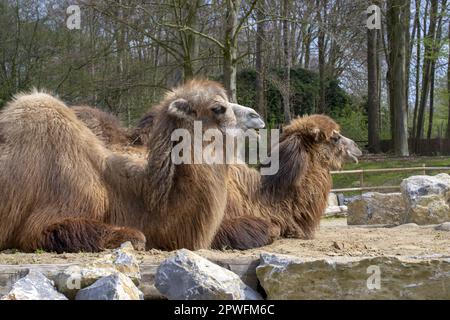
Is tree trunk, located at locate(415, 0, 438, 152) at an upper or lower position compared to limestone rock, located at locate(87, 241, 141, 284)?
upper

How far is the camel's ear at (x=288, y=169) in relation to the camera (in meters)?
7.28

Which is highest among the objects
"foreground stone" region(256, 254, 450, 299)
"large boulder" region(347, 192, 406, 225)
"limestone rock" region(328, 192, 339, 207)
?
"foreground stone" region(256, 254, 450, 299)

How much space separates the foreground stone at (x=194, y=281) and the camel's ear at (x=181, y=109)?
1787mm

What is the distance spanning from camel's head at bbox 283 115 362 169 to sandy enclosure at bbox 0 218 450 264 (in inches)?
37.4

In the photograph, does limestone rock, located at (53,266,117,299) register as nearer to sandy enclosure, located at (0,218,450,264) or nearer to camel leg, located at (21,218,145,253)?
sandy enclosure, located at (0,218,450,264)

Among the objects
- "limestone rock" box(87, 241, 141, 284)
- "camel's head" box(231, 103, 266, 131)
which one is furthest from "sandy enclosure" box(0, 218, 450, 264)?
"camel's head" box(231, 103, 266, 131)

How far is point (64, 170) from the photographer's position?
536 centimetres

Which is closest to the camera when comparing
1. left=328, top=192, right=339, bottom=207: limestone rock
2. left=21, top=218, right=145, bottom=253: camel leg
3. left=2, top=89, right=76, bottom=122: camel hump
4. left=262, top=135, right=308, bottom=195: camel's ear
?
left=21, top=218, right=145, bottom=253: camel leg

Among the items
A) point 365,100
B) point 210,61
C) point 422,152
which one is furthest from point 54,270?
point 365,100

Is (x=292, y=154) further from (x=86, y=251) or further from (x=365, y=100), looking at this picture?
(x=365, y=100)

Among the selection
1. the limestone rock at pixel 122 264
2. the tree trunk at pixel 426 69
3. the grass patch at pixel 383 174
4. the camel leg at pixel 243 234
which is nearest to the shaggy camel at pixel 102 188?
the camel leg at pixel 243 234

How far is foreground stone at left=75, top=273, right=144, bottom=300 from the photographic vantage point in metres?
3.53

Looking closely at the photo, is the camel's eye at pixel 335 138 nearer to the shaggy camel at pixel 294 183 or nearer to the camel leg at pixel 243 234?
the shaggy camel at pixel 294 183

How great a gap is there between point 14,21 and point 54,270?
18691mm
